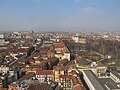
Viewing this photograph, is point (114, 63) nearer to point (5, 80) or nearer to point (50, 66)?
point (50, 66)

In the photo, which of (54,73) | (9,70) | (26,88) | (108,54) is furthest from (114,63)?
(26,88)

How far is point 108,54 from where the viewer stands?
19297mm

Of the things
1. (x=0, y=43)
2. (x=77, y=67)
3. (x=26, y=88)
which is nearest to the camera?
(x=26, y=88)

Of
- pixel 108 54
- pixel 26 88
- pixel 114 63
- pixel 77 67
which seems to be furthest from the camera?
pixel 108 54

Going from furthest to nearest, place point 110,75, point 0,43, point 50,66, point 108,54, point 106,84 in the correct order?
point 0,43 → point 108,54 → point 50,66 → point 110,75 → point 106,84

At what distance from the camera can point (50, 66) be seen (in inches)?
540

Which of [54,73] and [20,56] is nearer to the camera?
[54,73]

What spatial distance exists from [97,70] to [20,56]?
6.53 meters

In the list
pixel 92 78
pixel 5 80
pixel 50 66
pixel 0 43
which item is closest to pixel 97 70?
pixel 92 78

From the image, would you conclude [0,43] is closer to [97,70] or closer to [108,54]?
[108,54]

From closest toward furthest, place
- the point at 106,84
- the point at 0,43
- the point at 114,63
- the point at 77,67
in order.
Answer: the point at 106,84 < the point at 77,67 < the point at 114,63 < the point at 0,43

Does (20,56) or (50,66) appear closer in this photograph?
(50,66)

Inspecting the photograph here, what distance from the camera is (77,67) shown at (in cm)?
1210

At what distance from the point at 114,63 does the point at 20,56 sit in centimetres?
679
